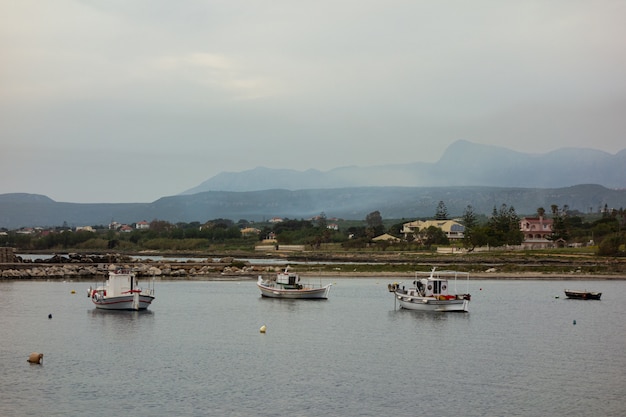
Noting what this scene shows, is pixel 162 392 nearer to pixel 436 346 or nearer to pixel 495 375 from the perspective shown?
pixel 495 375

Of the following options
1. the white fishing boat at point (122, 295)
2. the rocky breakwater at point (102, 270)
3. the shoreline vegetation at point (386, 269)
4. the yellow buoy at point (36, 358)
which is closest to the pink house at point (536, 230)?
the shoreline vegetation at point (386, 269)

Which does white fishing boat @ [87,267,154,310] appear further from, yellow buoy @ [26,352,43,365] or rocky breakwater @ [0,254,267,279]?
rocky breakwater @ [0,254,267,279]

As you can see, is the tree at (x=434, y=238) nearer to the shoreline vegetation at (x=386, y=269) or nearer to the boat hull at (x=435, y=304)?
the shoreline vegetation at (x=386, y=269)

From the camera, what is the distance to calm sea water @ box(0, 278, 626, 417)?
1224 inches

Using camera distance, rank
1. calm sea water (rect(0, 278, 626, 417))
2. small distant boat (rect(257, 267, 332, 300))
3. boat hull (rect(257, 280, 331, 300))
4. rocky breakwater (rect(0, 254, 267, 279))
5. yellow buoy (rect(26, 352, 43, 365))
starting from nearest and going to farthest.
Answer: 1. calm sea water (rect(0, 278, 626, 417))
2. yellow buoy (rect(26, 352, 43, 365))
3. boat hull (rect(257, 280, 331, 300))
4. small distant boat (rect(257, 267, 332, 300))
5. rocky breakwater (rect(0, 254, 267, 279))

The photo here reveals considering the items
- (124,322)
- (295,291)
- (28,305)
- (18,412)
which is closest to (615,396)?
(18,412)

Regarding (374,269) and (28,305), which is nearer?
(28,305)

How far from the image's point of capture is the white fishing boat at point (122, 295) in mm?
60750

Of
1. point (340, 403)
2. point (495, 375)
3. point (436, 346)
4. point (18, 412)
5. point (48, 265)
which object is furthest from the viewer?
point (48, 265)

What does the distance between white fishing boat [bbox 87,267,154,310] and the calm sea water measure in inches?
41.3

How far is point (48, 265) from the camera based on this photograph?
10662cm

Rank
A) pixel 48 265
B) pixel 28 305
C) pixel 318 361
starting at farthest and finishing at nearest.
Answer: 1. pixel 48 265
2. pixel 28 305
3. pixel 318 361

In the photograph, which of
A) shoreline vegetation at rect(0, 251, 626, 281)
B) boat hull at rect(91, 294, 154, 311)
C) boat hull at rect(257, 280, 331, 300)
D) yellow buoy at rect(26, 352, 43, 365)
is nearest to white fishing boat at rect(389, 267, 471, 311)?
boat hull at rect(257, 280, 331, 300)

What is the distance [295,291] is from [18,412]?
142 feet
